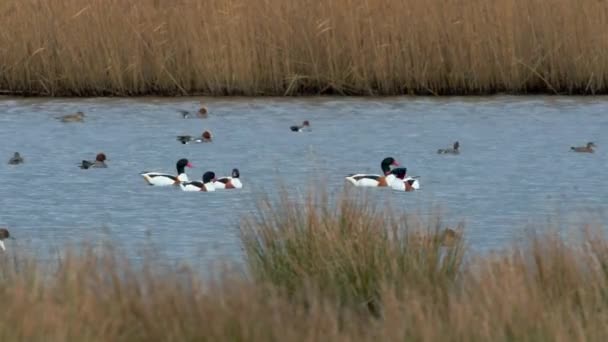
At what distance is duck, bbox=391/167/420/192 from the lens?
13141mm

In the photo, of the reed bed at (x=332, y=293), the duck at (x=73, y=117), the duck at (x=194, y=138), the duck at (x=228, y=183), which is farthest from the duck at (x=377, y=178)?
the reed bed at (x=332, y=293)

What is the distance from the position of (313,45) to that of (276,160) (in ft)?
13.7

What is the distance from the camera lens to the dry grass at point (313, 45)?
18.7 meters

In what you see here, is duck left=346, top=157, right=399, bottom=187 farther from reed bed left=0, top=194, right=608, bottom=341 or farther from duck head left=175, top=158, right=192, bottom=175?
reed bed left=0, top=194, right=608, bottom=341

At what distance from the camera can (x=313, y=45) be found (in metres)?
19.0

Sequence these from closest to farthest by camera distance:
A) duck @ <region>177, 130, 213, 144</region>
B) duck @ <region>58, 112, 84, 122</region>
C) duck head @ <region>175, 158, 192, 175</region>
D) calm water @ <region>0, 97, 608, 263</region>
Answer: calm water @ <region>0, 97, 608, 263</region> → duck head @ <region>175, 158, 192, 175</region> → duck @ <region>177, 130, 213, 144</region> → duck @ <region>58, 112, 84, 122</region>

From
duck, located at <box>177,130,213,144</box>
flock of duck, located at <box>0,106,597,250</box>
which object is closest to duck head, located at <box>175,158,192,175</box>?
flock of duck, located at <box>0,106,597,250</box>

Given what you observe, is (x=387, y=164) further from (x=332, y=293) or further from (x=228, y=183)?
(x=332, y=293)

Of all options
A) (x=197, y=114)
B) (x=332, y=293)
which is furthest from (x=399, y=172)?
(x=332, y=293)

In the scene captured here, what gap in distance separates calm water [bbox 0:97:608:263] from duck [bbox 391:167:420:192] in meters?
0.15

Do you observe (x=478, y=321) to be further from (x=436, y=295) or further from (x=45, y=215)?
(x=45, y=215)

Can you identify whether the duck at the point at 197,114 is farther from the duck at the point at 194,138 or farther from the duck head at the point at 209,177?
the duck head at the point at 209,177

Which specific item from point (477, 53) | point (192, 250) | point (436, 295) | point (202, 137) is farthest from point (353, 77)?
point (436, 295)

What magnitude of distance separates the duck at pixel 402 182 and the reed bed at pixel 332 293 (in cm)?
523
